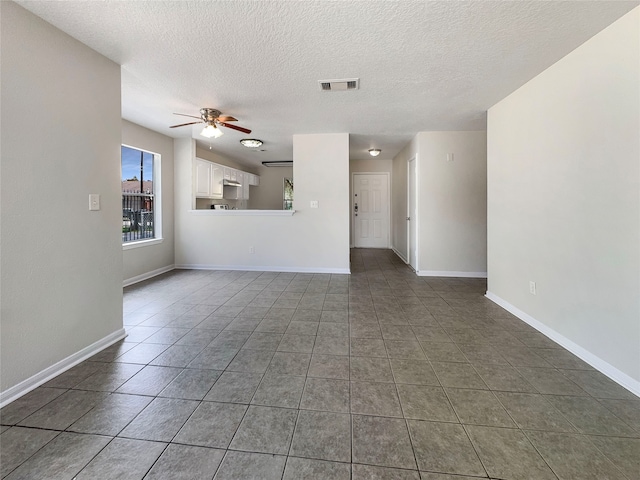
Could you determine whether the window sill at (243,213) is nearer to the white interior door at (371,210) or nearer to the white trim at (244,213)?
the white trim at (244,213)

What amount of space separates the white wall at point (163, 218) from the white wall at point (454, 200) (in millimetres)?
4395

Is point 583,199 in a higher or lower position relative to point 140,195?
lower

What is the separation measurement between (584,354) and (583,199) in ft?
3.86

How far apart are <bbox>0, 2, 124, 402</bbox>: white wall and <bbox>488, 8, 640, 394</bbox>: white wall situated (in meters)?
3.77

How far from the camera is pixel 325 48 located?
221 centimetres

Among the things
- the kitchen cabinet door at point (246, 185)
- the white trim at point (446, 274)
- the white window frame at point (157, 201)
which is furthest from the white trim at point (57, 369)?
the kitchen cabinet door at point (246, 185)

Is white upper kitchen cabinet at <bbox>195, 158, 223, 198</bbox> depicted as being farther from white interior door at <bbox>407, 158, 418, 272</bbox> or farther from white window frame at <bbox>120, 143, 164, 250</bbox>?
white interior door at <bbox>407, 158, 418, 272</bbox>

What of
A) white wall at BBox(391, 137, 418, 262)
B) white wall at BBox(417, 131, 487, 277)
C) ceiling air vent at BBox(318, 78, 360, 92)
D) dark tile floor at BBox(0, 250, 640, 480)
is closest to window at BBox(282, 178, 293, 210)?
white wall at BBox(391, 137, 418, 262)

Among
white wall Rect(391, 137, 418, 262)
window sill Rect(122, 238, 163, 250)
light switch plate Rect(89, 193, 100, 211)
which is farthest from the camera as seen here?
white wall Rect(391, 137, 418, 262)

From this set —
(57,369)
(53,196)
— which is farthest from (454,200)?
(57,369)

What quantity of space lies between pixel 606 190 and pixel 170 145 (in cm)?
579

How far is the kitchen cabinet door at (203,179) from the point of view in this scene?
5.37 m

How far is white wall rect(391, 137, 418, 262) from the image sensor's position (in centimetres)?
577

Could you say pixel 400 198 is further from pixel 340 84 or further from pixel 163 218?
pixel 163 218
